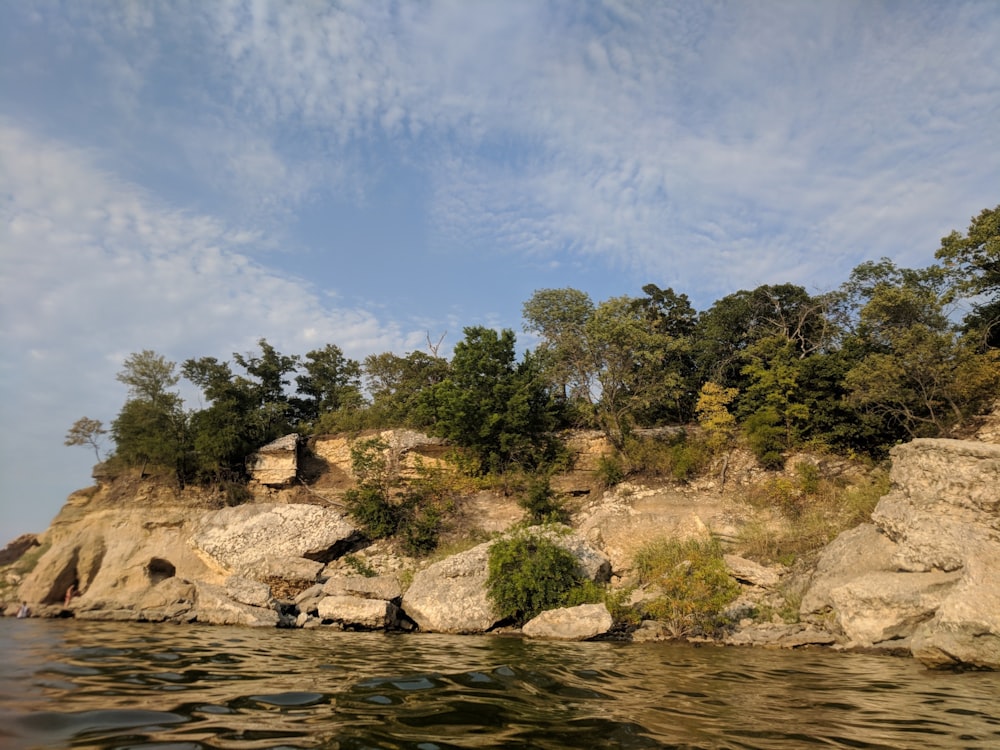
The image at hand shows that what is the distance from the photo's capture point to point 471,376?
27.4 meters

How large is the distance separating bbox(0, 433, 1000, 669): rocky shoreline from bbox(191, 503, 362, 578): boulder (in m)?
0.06

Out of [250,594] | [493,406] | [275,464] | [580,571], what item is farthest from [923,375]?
[275,464]

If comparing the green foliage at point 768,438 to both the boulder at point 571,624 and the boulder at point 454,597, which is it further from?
the boulder at point 571,624

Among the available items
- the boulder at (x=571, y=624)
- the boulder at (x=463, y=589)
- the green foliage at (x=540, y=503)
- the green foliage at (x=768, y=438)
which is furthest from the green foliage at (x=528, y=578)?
the green foliage at (x=768, y=438)

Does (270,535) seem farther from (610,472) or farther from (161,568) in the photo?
(610,472)

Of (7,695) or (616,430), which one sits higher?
(616,430)

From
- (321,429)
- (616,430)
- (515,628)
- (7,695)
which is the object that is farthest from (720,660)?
(321,429)

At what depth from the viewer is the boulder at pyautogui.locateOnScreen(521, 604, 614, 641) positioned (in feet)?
42.5

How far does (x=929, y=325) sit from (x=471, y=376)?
19.5 metres

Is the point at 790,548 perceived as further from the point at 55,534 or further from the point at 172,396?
the point at 55,534

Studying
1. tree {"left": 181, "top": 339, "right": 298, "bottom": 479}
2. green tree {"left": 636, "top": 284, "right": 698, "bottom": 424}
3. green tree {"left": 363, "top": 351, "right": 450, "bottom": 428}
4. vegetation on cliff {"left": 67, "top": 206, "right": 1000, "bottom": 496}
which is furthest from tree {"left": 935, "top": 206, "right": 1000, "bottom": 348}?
tree {"left": 181, "top": 339, "right": 298, "bottom": 479}

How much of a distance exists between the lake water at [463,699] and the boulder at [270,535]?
38.4 ft

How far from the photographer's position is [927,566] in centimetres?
1242

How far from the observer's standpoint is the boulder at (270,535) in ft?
70.7
